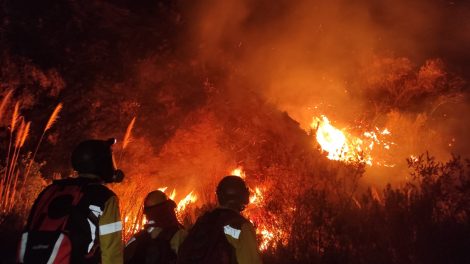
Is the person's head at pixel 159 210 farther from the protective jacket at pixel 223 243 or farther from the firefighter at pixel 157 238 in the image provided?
the protective jacket at pixel 223 243

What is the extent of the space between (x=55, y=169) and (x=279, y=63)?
26.0ft

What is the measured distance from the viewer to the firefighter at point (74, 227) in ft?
9.23

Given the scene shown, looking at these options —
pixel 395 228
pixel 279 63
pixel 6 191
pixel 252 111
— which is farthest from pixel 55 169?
pixel 279 63

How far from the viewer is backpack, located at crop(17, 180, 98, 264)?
9.18 feet

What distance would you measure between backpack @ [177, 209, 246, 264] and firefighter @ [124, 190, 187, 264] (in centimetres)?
61

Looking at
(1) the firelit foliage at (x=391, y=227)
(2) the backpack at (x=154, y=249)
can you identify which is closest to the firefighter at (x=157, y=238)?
(2) the backpack at (x=154, y=249)

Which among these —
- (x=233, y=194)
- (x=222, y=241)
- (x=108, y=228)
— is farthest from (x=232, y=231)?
(x=108, y=228)

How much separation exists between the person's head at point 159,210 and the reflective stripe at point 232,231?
1.02m

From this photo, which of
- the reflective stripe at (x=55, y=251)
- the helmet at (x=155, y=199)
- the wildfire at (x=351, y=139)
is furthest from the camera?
the wildfire at (x=351, y=139)

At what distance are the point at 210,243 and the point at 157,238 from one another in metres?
0.97

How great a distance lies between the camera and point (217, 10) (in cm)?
1300

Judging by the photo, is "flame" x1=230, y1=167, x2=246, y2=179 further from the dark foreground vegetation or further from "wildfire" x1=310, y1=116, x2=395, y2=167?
the dark foreground vegetation

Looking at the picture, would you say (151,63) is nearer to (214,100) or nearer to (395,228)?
(214,100)

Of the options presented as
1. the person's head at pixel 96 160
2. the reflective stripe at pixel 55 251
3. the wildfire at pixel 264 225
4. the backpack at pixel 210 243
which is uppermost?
the wildfire at pixel 264 225
